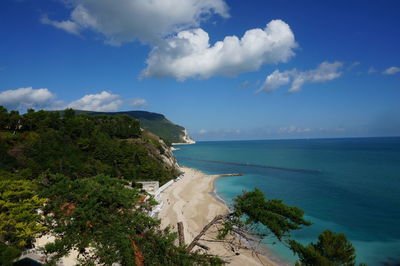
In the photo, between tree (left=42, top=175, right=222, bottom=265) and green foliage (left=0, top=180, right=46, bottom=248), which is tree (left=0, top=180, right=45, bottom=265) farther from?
tree (left=42, top=175, right=222, bottom=265)

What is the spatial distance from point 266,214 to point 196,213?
2223cm

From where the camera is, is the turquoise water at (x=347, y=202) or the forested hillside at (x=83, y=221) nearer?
the forested hillside at (x=83, y=221)

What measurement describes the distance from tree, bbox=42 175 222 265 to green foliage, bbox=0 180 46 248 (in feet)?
12.2

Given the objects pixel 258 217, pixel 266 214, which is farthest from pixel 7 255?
pixel 266 214

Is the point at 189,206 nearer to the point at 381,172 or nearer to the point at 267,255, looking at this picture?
the point at 267,255

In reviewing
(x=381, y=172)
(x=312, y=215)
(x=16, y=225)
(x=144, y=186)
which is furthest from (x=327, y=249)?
(x=381, y=172)

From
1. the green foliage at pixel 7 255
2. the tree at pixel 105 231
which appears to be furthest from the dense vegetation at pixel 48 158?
the green foliage at pixel 7 255

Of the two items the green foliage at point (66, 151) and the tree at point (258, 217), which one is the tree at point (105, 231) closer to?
the tree at point (258, 217)

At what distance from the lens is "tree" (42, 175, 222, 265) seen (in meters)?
6.68

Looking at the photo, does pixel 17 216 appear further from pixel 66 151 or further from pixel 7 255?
pixel 66 151

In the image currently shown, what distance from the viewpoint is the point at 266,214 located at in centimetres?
720

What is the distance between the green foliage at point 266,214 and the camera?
7.12 m

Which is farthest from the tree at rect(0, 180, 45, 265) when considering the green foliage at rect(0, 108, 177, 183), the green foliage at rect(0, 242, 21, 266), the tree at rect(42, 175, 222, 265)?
the green foliage at rect(0, 108, 177, 183)

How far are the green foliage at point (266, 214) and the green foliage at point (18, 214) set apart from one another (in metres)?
8.86
